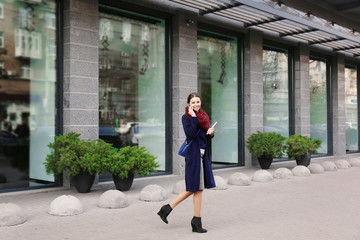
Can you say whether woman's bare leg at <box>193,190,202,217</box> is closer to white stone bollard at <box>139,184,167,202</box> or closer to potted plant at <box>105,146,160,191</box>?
white stone bollard at <box>139,184,167,202</box>

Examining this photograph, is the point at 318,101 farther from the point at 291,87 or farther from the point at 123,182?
the point at 123,182

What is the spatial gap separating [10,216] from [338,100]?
17.0m

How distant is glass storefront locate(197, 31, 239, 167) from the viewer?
14328 mm

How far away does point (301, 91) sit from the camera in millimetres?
17359

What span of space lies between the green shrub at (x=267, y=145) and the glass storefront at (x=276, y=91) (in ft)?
6.90

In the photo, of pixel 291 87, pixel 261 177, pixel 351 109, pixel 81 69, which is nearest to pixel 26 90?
pixel 81 69

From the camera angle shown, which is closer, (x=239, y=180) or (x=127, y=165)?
(x=127, y=165)

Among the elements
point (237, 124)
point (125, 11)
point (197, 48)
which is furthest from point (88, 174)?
point (237, 124)

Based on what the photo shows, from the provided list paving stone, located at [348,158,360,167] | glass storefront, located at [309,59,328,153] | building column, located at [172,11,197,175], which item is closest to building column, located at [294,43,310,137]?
glass storefront, located at [309,59,328,153]

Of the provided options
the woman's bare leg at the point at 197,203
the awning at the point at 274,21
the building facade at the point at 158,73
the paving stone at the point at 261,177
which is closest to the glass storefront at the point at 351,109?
the building facade at the point at 158,73

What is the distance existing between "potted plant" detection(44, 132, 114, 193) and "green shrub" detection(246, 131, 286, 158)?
612cm

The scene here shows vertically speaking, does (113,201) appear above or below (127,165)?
below

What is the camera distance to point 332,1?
15727 mm

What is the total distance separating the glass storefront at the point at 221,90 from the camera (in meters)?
14.3
